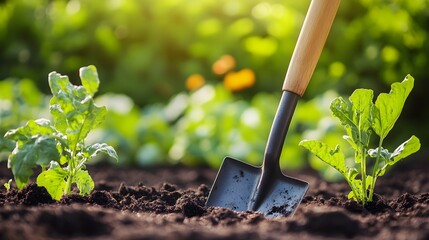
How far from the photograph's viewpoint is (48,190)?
238 cm

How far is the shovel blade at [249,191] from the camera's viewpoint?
2553mm

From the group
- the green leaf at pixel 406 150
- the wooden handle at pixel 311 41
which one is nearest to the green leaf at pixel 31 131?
the wooden handle at pixel 311 41

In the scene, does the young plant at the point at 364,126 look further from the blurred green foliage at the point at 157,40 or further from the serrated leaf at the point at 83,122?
the blurred green foliage at the point at 157,40

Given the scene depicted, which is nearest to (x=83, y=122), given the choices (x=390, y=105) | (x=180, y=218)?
(x=180, y=218)

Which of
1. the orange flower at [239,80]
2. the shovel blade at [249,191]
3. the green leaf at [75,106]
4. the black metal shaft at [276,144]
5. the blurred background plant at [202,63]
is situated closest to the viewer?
the green leaf at [75,106]

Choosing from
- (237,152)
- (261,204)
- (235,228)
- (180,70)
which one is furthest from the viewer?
(180,70)

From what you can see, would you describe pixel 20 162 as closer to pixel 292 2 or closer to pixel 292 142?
pixel 292 142

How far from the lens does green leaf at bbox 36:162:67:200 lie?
2361mm

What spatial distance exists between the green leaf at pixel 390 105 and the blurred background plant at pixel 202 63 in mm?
1842

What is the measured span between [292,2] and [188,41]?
3.25 feet

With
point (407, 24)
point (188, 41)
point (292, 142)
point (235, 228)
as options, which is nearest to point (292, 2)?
point (188, 41)

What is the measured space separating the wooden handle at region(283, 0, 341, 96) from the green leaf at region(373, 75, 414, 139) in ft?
1.14

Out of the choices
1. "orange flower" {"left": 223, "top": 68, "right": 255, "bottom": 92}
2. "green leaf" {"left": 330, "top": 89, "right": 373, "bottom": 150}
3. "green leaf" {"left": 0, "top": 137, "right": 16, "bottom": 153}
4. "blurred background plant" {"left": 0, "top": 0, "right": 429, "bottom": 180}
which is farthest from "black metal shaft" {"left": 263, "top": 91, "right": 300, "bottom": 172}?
"orange flower" {"left": 223, "top": 68, "right": 255, "bottom": 92}

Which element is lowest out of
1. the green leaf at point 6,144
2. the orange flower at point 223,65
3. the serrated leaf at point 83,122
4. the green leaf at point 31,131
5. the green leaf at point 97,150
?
the green leaf at point 6,144
